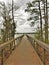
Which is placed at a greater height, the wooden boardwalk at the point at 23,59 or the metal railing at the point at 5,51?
the metal railing at the point at 5,51

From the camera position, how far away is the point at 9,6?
37281 mm

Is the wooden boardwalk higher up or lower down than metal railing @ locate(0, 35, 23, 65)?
lower down

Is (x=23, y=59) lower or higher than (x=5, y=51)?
lower

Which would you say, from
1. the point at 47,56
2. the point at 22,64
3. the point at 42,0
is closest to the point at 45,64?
the point at 47,56

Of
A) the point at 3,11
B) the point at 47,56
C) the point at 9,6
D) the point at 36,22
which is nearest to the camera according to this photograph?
the point at 47,56

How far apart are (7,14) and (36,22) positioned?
9.11m

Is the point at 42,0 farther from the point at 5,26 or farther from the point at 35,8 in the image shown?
the point at 5,26

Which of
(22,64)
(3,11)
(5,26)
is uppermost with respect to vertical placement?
(3,11)

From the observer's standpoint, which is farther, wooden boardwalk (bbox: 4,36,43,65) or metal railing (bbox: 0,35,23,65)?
wooden boardwalk (bbox: 4,36,43,65)

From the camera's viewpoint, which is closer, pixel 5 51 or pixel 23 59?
pixel 5 51

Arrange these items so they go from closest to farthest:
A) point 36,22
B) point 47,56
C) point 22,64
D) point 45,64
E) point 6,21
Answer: point 45,64 < point 47,56 < point 22,64 < point 6,21 < point 36,22

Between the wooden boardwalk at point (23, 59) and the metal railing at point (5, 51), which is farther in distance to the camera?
the wooden boardwalk at point (23, 59)

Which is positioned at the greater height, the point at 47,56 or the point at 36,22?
the point at 36,22

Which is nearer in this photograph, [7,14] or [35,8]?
[7,14]
